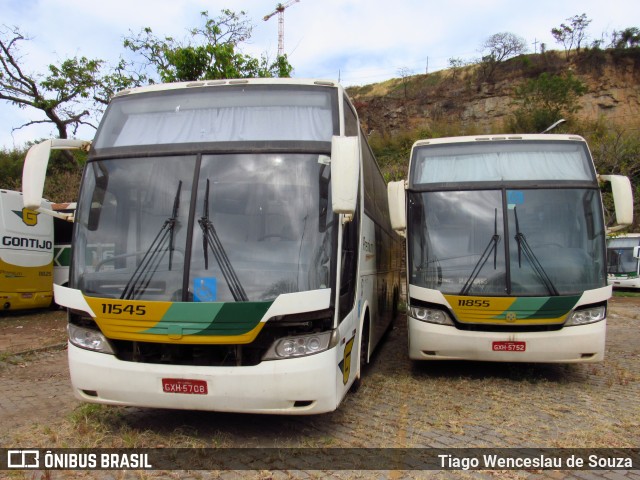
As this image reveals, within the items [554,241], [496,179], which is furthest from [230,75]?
[554,241]

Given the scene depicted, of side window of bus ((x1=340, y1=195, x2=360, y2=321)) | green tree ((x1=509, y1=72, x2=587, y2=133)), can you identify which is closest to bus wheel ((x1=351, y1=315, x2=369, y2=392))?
side window of bus ((x1=340, y1=195, x2=360, y2=321))

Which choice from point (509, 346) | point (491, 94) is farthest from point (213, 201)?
point (491, 94)

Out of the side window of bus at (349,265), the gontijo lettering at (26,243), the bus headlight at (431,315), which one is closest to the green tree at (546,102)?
the gontijo lettering at (26,243)

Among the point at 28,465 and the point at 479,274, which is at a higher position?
the point at 479,274

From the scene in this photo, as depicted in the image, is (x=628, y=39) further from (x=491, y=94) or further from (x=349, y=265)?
(x=349, y=265)

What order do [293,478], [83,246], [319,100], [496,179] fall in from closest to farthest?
[293,478] → [83,246] → [319,100] → [496,179]

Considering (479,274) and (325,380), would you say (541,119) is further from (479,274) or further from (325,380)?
(325,380)

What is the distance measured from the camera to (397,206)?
6.86 meters

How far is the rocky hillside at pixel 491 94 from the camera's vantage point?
5091 centimetres

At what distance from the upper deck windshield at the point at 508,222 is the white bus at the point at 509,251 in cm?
1

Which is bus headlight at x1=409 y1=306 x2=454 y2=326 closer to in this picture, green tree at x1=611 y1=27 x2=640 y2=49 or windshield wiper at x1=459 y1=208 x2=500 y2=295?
windshield wiper at x1=459 y1=208 x2=500 y2=295

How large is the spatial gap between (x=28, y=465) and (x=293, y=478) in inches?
82.1

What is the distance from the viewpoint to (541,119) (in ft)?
153

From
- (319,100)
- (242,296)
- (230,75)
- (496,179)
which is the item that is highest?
(230,75)
